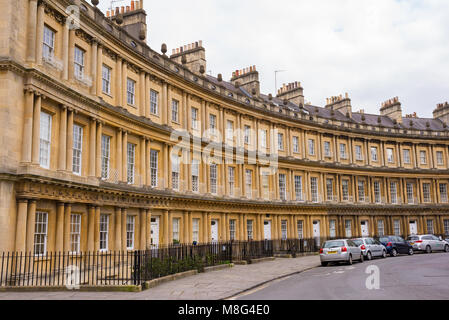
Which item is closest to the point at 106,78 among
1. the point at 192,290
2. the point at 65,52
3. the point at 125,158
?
the point at 65,52

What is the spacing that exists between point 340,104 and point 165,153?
27278 mm

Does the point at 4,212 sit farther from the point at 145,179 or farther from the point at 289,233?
the point at 289,233

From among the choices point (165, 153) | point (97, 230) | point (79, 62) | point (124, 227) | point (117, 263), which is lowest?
point (117, 263)

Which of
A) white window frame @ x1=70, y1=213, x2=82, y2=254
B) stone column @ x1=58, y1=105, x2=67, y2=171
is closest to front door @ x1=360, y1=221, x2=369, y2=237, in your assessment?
white window frame @ x1=70, y1=213, x2=82, y2=254

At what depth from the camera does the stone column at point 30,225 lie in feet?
48.8

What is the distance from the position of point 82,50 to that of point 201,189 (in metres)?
12.1

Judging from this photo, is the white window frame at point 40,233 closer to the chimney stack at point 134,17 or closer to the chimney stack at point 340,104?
the chimney stack at point 134,17

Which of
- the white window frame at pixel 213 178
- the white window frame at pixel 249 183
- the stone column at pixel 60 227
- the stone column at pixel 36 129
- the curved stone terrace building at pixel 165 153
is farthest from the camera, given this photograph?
the white window frame at pixel 249 183

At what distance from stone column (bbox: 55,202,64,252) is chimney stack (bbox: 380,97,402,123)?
41.0 metres

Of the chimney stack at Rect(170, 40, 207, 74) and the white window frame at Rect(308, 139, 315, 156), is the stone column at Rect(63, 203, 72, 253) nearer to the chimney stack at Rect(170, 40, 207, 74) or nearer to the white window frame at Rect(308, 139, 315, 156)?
the chimney stack at Rect(170, 40, 207, 74)

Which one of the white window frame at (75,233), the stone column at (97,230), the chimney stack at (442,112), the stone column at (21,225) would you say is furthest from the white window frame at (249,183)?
the chimney stack at (442,112)

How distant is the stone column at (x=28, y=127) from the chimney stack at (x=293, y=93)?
3074 cm

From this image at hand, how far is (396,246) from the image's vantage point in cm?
2953

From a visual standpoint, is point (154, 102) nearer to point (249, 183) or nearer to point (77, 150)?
point (77, 150)
